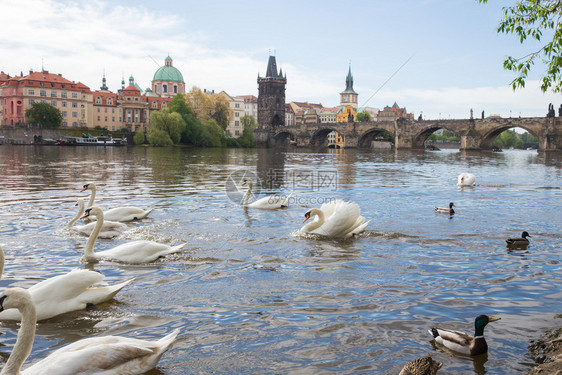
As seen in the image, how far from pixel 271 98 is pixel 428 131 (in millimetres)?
60243

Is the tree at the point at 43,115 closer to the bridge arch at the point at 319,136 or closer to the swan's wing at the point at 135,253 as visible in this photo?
the bridge arch at the point at 319,136

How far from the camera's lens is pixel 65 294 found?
5.54 meters

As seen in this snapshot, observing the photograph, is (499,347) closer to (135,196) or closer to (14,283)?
(14,283)

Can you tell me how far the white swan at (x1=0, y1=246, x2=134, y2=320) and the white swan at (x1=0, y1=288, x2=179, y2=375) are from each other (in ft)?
4.91

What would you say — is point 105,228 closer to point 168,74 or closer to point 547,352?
point 547,352

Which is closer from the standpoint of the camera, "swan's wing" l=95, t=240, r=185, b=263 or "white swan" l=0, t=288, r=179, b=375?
"white swan" l=0, t=288, r=179, b=375

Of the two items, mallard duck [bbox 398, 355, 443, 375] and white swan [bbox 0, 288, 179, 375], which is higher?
white swan [bbox 0, 288, 179, 375]

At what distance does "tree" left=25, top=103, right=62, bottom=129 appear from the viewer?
8756 centimetres

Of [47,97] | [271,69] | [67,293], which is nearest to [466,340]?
[67,293]

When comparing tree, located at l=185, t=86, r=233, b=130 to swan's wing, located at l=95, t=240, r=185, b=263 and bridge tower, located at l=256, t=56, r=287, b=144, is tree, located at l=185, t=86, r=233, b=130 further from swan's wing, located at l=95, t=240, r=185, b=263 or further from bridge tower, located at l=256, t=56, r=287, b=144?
swan's wing, located at l=95, t=240, r=185, b=263

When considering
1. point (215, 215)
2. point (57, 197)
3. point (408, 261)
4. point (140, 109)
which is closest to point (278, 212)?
point (215, 215)

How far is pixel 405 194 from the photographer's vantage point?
1778cm

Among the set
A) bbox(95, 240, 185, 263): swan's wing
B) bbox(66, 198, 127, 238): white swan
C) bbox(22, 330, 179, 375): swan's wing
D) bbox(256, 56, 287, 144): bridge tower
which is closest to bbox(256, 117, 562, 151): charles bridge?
bbox(256, 56, 287, 144): bridge tower

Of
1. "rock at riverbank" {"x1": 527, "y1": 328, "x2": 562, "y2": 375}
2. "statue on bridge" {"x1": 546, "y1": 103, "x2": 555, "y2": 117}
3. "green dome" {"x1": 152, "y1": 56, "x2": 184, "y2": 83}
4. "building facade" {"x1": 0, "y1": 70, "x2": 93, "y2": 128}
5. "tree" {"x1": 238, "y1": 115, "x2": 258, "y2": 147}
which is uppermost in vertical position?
"green dome" {"x1": 152, "y1": 56, "x2": 184, "y2": 83}
